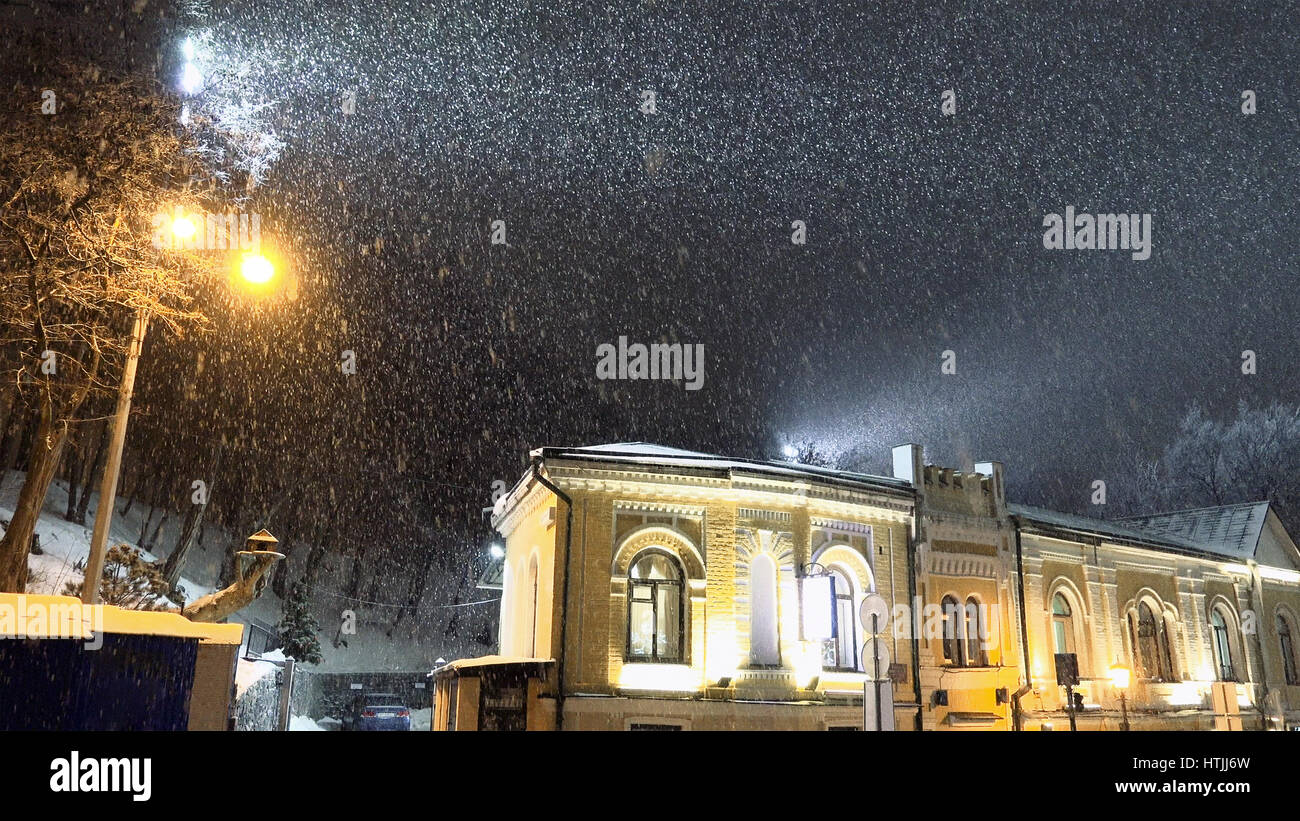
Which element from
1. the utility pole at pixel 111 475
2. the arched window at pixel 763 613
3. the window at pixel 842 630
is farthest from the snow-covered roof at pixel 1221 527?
the utility pole at pixel 111 475

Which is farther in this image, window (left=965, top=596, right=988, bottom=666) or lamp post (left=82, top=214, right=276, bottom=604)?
window (left=965, top=596, right=988, bottom=666)

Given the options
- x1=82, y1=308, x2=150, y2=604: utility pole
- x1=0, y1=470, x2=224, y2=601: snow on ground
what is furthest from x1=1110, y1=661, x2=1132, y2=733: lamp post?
x1=0, y1=470, x2=224, y2=601: snow on ground

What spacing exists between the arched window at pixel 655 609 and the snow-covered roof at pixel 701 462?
201 cm

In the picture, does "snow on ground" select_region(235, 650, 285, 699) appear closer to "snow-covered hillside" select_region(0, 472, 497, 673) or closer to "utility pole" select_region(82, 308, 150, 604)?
"utility pole" select_region(82, 308, 150, 604)

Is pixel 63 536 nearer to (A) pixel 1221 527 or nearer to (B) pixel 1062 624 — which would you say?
(B) pixel 1062 624

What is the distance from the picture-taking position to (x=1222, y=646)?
94.0ft

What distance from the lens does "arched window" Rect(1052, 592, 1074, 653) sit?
23.7 meters

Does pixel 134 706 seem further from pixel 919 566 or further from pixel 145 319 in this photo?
pixel 919 566

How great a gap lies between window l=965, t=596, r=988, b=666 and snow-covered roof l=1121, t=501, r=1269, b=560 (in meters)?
11.2

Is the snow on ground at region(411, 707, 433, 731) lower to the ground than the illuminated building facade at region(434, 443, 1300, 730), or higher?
lower

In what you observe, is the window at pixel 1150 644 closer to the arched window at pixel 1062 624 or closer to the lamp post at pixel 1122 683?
the lamp post at pixel 1122 683

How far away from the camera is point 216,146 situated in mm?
13172

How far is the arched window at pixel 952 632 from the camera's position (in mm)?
21547
